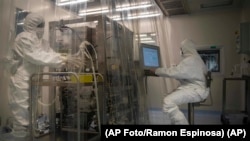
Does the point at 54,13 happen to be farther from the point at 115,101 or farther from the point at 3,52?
the point at 115,101

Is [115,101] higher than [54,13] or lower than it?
lower

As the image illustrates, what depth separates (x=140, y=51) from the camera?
256 centimetres

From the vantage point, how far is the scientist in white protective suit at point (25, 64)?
6.12 ft

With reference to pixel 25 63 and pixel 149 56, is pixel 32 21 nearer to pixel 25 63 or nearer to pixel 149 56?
pixel 25 63

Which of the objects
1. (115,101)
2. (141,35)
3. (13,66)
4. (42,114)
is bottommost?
(42,114)

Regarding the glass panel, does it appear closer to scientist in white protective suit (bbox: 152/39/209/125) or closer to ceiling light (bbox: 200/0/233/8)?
scientist in white protective suit (bbox: 152/39/209/125)

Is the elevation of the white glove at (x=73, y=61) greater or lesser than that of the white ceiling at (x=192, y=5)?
lesser

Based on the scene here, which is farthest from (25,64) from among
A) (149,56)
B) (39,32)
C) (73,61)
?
(149,56)

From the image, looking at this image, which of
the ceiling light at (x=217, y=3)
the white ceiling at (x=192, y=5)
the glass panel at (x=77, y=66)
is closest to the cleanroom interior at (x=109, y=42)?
the glass panel at (x=77, y=66)

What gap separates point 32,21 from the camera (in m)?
1.92

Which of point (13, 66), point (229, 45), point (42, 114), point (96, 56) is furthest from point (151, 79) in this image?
point (13, 66)

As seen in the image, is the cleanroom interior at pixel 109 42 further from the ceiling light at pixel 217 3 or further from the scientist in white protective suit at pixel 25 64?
the ceiling light at pixel 217 3

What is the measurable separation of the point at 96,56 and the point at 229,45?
3.48m

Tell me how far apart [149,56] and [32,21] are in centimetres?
148
